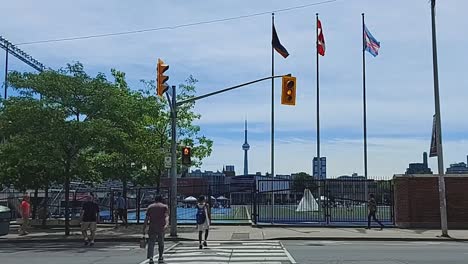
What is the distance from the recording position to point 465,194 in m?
30.4

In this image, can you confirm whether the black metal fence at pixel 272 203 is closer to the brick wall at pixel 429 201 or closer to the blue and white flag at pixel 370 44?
the brick wall at pixel 429 201

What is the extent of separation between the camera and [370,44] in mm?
37750

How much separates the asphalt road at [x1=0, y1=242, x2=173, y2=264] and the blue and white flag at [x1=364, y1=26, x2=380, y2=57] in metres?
20.2

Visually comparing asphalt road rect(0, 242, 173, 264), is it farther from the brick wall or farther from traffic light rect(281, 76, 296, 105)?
the brick wall

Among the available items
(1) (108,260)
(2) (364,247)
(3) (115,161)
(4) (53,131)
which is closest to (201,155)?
(3) (115,161)

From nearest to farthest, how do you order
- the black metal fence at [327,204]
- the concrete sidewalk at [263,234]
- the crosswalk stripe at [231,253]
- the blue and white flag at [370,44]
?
the crosswalk stripe at [231,253] < the concrete sidewalk at [263,234] < the black metal fence at [327,204] < the blue and white flag at [370,44]

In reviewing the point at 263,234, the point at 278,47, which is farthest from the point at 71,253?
the point at 278,47

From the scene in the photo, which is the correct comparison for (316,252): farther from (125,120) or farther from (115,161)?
(115,161)

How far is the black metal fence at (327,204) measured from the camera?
1246 inches

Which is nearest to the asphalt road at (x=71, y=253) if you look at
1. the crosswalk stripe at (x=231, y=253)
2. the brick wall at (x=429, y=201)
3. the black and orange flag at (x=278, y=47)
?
the crosswalk stripe at (x=231, y=253)

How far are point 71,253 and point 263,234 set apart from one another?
9.40 meters

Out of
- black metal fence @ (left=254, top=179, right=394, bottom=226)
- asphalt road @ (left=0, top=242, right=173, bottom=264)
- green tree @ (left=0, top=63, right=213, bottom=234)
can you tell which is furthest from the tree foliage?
black metal fence @ (left=254, top=179, right=394, bottom=226)

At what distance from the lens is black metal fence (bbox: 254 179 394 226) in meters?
31.6

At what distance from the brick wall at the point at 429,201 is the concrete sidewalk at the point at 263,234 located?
1.23 meters
